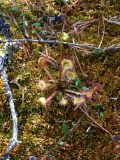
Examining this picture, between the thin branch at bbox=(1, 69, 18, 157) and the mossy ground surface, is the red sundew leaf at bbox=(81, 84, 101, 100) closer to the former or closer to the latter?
the mossy ground surface

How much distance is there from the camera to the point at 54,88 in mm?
2148

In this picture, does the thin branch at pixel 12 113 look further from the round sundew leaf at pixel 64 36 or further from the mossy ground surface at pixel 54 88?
the round sundew leaf at pixel 64 36

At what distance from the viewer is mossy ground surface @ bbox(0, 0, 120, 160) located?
201 cm

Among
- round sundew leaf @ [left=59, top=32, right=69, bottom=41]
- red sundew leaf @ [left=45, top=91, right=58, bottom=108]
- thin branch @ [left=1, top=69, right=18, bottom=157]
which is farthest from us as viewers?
round sundew leaf @ [left=59, top=32, right=69, bottom=41]

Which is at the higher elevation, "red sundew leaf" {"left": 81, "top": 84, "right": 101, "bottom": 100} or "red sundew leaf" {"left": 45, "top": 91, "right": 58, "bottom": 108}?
"red sundew leaf" {"left": 81, "top": 84, "right": 101, "bottom": 100}

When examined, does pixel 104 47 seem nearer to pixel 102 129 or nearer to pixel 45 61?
pixel 45 61

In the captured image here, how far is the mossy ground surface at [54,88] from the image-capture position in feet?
6.58

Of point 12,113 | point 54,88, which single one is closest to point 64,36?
point 54,88

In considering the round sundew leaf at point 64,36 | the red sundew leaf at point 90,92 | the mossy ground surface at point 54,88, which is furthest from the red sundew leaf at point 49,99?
the round sundew leaf at point 64,36

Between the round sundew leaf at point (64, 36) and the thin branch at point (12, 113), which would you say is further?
the round sundew leaf at point (64, 36)

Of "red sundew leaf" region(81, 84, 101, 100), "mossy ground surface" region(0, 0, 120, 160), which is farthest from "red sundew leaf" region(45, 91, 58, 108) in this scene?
"red sundew leaf" region(81, 84, 101, 100)

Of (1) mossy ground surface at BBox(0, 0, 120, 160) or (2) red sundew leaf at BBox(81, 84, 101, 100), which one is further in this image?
(2) red sundew leaf at BBox(81, 84, 101, 100)

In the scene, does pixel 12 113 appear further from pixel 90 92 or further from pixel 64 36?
pixel 64 36

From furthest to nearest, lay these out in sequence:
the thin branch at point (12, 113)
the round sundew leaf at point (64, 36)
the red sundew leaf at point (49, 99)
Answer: the round sundew leaf at point (64, 36), the red sundew leaf at point (49, 99), the thin branch at point (12, 113)
